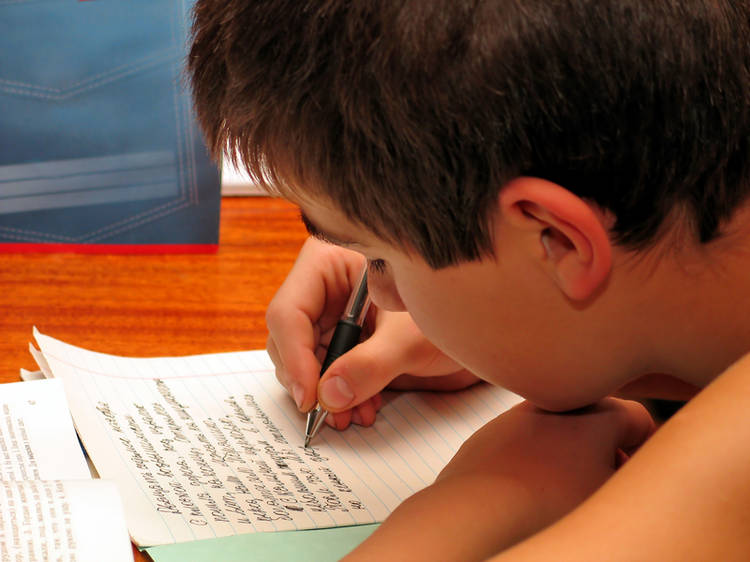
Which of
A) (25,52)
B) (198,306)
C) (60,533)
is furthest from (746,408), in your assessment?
(25,52)

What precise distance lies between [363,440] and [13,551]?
1.03ft

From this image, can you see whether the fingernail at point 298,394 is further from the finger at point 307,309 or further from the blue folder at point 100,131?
Result: the blue folder at point 100,131

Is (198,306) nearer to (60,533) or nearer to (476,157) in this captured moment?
(60,533)

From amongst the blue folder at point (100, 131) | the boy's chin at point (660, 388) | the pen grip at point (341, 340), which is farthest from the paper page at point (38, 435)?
the boy's chin at point (660, 388)

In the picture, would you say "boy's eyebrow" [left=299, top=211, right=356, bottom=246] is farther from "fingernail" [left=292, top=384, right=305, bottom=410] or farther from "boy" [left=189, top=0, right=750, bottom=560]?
"fingernail" [left=292, top=384, right=305, bottom=410]

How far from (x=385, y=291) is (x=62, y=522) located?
28 cm

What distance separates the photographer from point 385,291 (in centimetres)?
72

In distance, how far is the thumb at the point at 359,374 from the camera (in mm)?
809

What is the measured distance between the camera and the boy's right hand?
0.82 meters

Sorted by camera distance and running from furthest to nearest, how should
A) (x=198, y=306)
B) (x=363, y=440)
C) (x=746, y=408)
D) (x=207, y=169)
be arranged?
(x=207, y=169)
(x=198, y=306)
(x=363, y=440)
(x=746, y=408)

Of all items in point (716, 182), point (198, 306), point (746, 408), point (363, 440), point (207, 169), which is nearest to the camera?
point (746, 408)

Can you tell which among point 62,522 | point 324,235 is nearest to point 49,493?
point 62,522

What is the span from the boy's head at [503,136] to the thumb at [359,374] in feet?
0.63

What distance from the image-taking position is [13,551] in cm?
59
